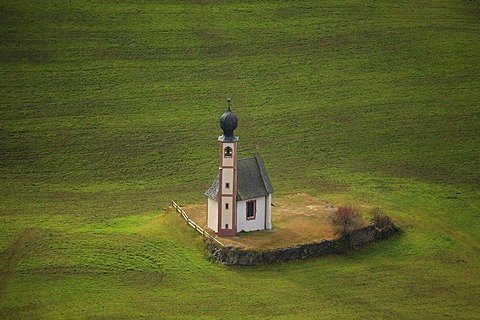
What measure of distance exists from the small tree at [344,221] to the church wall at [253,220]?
556 cm

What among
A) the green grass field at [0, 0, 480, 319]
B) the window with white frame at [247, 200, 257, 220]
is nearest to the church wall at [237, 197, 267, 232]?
the window with white frame at [247, 200, 257, 220]

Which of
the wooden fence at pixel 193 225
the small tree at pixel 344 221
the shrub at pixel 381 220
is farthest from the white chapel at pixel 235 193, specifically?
the shrub at pixel 381 220

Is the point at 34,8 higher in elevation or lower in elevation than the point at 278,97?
higher

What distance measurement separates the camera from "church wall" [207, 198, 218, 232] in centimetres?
8444

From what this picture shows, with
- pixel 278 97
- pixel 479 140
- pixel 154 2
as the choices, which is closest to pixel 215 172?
pixel 278 97

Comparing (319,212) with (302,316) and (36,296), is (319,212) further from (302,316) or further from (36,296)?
(36,296)

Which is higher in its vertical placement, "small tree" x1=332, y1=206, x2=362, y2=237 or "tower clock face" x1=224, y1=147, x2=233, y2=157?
"tower clock face" x1=224, y1=147, x2=233, y2=157

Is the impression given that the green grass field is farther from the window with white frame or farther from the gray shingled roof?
the gray shingled roof

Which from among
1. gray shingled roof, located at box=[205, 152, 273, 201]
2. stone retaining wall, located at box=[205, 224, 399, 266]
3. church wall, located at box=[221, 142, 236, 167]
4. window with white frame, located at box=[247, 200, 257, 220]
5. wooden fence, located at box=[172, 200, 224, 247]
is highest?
church wall, located at box=[221, 142, 236, 167]

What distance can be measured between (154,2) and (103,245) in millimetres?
58451

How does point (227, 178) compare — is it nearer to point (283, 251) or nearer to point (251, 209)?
point (251, 209)

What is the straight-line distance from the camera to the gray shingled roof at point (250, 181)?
84.7m

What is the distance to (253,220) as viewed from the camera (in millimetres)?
85250

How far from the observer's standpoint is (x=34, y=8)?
130m
